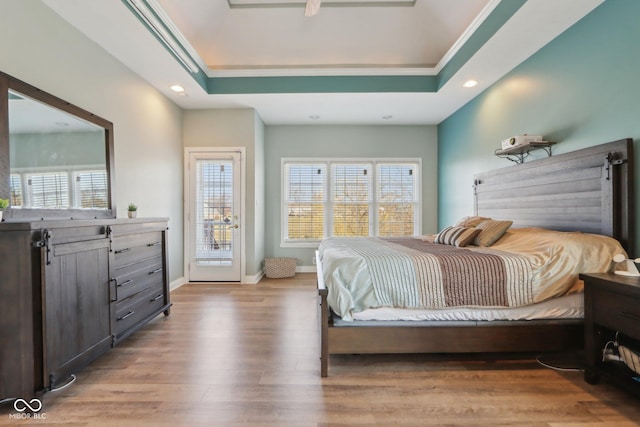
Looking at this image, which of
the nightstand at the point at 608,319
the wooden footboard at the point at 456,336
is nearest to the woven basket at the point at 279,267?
the wooden footboard at the point at 456,336

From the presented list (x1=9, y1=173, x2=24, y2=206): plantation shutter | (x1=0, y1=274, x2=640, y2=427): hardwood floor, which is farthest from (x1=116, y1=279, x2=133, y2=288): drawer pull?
(x1=9, y1=173, x2=24, y2=206): plantation shutter

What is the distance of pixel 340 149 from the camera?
519cm

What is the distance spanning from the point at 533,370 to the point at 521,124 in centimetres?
242

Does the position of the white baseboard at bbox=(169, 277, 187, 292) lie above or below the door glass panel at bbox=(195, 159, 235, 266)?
below

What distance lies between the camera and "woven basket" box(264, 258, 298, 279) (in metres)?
4.71

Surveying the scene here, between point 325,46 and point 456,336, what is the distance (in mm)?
3633

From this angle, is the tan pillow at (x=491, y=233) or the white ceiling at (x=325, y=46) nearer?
the tan pillow at (x=491, y=233)

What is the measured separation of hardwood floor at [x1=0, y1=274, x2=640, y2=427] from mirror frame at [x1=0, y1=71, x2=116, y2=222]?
114 centimetres

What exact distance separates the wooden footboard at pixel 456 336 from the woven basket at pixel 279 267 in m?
2.85

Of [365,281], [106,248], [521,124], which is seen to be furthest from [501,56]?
[106,248]

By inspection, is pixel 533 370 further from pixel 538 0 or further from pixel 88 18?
pixel 88 18

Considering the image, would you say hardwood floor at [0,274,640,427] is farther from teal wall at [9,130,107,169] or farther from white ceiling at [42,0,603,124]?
white ceiling at [42,0,603,124]

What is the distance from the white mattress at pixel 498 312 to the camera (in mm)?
1936

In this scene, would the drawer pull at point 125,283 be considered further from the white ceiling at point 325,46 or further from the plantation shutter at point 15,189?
the white ceiling at point 325,46
